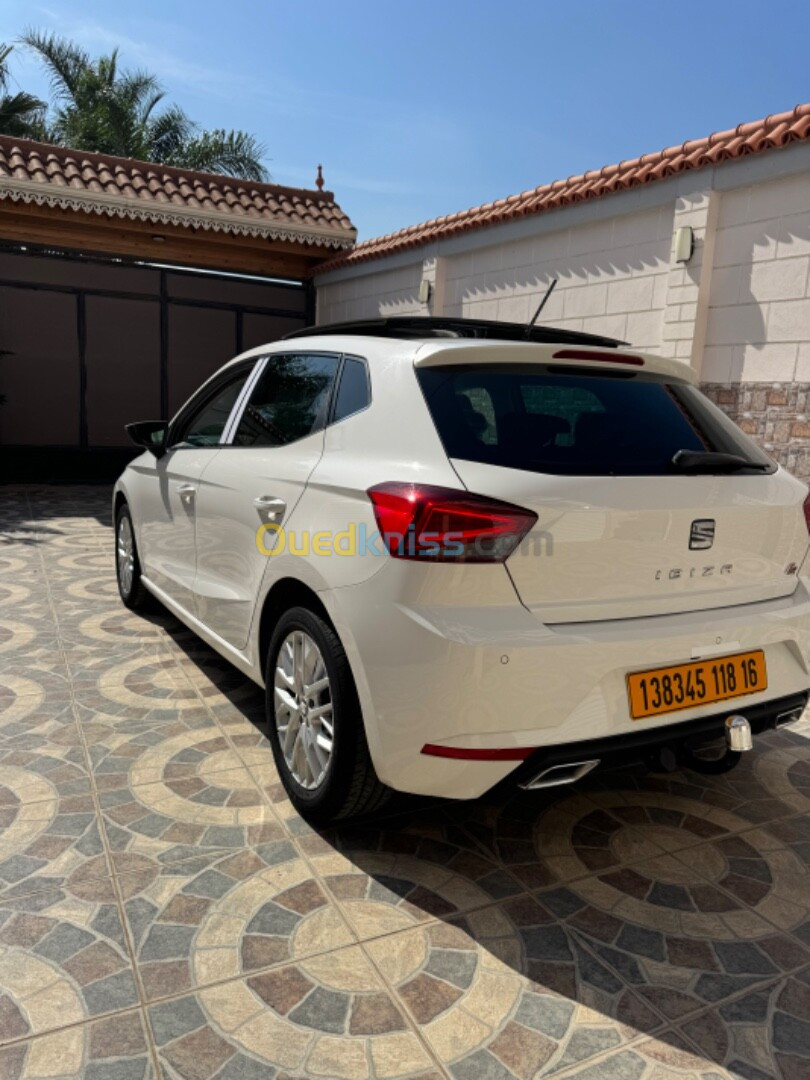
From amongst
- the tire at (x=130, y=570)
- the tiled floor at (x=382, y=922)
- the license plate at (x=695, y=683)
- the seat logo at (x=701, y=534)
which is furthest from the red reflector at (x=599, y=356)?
the tire at (x=130, y=570)

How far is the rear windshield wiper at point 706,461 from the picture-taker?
2365 mm

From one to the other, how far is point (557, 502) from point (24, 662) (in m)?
3.23

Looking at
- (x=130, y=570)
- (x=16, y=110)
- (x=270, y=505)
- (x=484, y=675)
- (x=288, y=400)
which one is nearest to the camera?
(x=484, y=675)

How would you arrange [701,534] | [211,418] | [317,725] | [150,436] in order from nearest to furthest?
[701,534] → [317,725] → [211,418] → [150,436]

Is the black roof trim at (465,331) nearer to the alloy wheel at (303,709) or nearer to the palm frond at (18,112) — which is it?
the alloy wheel at (303,709)

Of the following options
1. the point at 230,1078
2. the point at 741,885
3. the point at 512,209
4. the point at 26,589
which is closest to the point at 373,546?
the point at 230,1078

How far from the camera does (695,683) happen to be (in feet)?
7.60

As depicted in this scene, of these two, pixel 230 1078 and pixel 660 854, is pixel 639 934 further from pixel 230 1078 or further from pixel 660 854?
pixel 230 1078

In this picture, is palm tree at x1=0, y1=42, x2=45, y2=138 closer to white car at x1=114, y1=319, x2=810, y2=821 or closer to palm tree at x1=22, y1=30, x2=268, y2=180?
palm tree at x1=22, y1=30, x2=268, y2=180

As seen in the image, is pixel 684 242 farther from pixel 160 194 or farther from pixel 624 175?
pixel 160 194

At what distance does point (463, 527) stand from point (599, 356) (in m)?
0.83

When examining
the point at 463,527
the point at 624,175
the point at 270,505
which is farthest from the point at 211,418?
the point at 624,175

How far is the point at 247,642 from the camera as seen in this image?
307 centimetres

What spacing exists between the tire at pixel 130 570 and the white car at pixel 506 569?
217 centimetres
